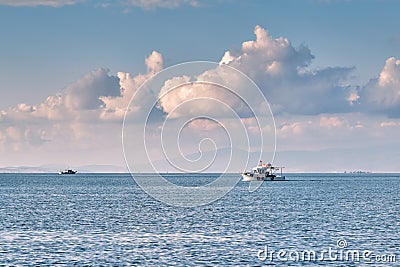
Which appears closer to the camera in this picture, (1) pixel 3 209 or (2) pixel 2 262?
(2) pixel 2 262

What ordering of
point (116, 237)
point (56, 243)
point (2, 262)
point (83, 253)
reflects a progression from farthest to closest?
point (116, 237)
point (56, 243)
point (83, 253)
point (2, 262)

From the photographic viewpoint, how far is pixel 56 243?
86188mm

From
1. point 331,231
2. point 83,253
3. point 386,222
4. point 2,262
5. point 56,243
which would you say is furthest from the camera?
point 386,222

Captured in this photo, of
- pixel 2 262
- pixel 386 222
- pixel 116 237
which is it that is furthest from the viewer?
pixel 386 222

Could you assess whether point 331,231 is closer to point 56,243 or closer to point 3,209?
point 56,243

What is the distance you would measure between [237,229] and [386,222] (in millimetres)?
26737

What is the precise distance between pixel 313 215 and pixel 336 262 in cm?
5741

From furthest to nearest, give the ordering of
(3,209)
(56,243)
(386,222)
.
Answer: (3,209) → (386,222) → (56,243)

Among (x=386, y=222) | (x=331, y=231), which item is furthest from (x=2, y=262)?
(x=386, y=222)

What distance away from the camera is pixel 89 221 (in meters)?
116

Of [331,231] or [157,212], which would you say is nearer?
[331,231]

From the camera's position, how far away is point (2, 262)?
71.4 meters

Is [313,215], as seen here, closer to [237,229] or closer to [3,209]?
[237,229]

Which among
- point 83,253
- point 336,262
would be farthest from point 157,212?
point 336,262
